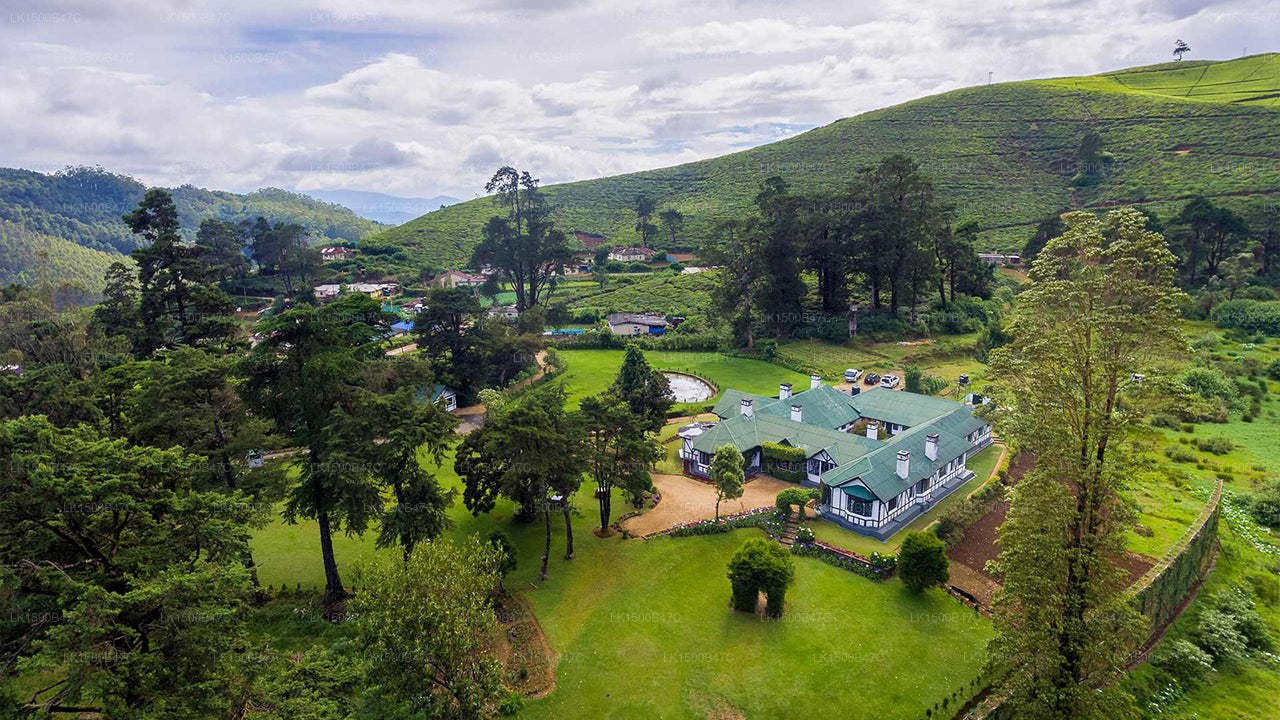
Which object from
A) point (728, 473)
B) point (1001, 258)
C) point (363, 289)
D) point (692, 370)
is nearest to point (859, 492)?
point (728, 473)

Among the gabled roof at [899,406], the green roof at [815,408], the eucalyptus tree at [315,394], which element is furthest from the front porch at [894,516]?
the eucalyptus tree at [315,394]

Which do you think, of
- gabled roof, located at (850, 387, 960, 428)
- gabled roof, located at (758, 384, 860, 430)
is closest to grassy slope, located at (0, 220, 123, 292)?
gabled roof, located at (758, 384, 860, 430)

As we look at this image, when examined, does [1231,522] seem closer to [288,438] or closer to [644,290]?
[288,438]

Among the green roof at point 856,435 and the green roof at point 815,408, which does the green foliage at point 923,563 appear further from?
the green roof at point 815,408

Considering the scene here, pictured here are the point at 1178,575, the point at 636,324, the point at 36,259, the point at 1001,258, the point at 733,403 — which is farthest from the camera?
the point at 36,259

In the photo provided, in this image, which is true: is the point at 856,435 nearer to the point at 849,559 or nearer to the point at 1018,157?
the point at 849,559

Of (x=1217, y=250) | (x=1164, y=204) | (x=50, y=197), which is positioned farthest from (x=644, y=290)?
(x=50, y=197)
